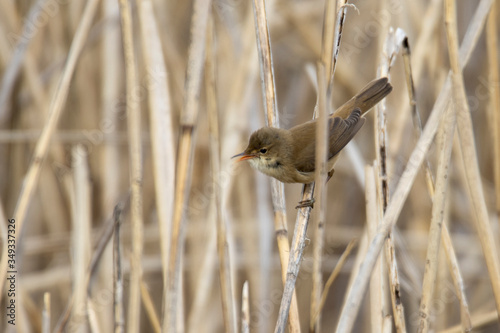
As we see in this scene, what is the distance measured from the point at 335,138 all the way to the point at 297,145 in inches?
6.8

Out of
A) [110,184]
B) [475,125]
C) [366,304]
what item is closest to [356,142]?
[475,125]

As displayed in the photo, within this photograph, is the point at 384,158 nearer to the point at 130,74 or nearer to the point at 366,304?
the point at 130,74

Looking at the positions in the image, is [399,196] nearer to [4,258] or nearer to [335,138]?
[335,138]

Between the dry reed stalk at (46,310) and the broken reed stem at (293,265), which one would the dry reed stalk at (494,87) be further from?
the dry reed stalk at (46,310)

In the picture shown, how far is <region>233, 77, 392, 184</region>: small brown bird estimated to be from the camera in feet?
7.00

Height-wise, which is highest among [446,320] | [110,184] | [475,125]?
[475,125]

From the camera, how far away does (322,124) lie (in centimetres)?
122

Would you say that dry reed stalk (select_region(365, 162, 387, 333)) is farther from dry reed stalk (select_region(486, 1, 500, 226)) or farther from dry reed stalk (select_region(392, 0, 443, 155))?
dry reed stalk (select_region(392, 0, 443, 155))

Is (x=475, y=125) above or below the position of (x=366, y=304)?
above

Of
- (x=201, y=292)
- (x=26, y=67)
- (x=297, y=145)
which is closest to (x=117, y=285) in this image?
(x=201, y=292)

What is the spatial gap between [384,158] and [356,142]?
1.65 meters

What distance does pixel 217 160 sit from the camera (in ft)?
5.60

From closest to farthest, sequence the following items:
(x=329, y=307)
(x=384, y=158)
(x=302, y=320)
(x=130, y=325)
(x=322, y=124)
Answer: (x=322, y=124) < (x=130, y=325) < (x=384, y=158) < (x=302, y=320) < (x=329, y=307)

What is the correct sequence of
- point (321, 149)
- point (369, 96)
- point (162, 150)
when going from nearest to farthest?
point (321, 149), point (162, 150), point (369, 96)
